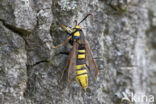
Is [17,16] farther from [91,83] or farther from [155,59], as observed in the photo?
[155,59]

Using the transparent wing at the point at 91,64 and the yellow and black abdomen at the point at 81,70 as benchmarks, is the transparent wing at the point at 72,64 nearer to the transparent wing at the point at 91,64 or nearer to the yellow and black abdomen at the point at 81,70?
the yellow and black abdomen at the point at 81,70

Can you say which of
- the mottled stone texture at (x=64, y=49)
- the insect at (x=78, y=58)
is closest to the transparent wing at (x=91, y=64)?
the insect at (x=78, y=58)

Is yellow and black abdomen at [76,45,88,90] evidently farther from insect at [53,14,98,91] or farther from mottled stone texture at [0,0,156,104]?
mottled stone texture at [0,0,156,104]

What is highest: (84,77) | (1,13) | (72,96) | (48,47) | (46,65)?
(1,13)

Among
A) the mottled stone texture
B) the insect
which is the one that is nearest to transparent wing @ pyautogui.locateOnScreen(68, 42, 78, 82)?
the insect

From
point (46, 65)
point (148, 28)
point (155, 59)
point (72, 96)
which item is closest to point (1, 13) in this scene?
point (46, 65)

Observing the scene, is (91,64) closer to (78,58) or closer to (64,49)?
(78,58)

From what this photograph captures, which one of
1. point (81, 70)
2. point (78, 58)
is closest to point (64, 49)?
point (78, 58)
